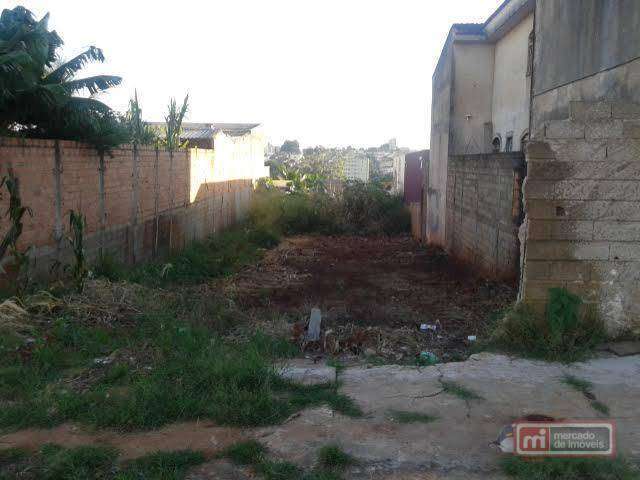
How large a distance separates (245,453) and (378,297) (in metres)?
6.42

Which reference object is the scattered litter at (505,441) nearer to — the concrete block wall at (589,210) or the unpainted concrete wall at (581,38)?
the concrete block wall at (589,210)

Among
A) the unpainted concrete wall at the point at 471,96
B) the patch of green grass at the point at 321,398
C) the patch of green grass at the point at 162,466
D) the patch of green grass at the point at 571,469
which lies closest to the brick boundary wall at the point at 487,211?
the unpainted concrete wall at the point at 471,96

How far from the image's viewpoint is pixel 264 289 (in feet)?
34.2

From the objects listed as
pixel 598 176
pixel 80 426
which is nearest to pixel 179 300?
pixel 80 426

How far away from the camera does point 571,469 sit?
11.3 feet

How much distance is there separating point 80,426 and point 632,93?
6.06 metres

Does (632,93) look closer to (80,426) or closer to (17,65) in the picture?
(80,426)

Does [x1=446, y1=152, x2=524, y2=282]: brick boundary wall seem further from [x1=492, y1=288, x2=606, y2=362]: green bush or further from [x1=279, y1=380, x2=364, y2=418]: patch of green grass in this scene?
[x1=279, y1=380, x2=364, y2=418]: patch of green grass

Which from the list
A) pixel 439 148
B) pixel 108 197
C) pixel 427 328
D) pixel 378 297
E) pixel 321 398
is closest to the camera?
pixel 321 398

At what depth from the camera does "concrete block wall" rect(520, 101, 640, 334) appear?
5633mm

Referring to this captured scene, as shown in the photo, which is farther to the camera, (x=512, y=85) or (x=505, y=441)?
(x=512, y=85)

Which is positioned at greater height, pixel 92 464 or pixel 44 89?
pixel 44 89

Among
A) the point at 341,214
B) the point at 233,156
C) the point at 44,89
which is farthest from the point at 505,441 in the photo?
the point at 233,156

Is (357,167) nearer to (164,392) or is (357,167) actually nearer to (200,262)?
(200,262)
